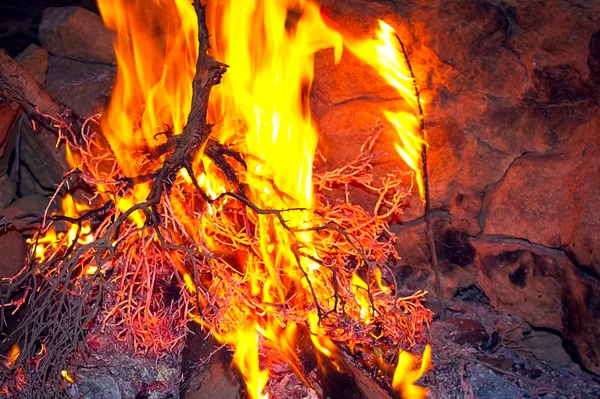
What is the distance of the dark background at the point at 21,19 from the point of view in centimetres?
485

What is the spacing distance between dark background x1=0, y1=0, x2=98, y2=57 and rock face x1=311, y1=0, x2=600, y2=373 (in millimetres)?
2218

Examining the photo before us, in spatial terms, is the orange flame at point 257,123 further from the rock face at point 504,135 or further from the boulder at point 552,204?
the boulder at point 552,204

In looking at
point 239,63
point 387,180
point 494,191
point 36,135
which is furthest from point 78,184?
point 494,191

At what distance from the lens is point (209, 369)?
3303mm

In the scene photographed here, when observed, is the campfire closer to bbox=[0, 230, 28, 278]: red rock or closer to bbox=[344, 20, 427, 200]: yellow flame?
bbox=[344, 20, 427, 200]: yellow flame

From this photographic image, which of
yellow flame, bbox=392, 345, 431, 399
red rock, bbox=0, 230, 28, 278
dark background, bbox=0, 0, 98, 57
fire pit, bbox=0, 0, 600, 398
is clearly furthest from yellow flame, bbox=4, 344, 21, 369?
dark background, bbox=0, 0, 98, 57

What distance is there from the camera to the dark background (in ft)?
15.9

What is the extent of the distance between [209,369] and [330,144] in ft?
5.74

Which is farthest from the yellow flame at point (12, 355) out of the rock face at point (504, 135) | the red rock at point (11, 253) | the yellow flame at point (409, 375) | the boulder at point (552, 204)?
the boulder at point (552, 204)

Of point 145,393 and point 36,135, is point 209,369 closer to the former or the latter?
point 145,393

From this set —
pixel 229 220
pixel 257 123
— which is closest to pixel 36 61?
pixel 257 123

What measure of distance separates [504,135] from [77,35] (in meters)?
3.18

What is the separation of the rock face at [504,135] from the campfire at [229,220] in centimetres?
15

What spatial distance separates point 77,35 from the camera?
4.78 m
